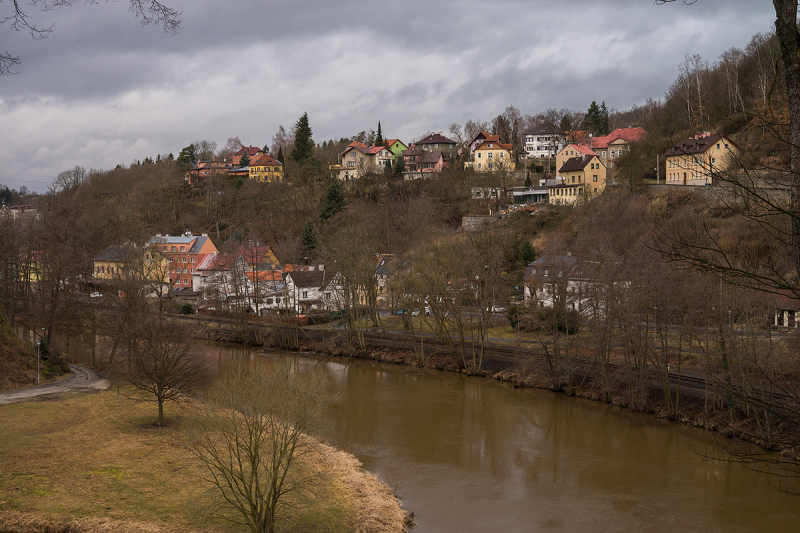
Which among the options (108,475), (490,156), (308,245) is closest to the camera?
(108,475)

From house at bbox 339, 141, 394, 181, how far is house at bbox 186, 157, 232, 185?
658 inches

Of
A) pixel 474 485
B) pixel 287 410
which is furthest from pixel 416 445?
pixel 287 410

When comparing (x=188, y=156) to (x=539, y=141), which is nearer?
(x=539, y=141)

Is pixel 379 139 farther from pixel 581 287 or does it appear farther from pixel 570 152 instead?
pixel 581 287

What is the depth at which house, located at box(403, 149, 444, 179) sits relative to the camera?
74.4 meters

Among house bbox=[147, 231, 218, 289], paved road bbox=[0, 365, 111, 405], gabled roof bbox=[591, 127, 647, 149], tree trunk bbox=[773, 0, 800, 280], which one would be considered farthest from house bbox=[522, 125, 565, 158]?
tree trunk bbox=[773, 0, 800, 280]

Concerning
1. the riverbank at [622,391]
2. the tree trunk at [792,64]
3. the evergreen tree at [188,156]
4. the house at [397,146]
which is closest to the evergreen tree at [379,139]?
the house at [397,146]

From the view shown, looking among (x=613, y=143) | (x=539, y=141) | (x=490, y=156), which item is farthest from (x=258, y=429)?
(x=539, y=141)

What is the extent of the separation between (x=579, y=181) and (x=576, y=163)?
6.07 feet

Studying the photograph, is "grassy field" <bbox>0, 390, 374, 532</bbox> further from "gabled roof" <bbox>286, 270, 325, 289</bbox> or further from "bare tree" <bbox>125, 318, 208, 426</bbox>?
"gabled roof" <bbox>286, 270, 325, 289</bbox>

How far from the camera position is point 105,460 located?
16.4 metres

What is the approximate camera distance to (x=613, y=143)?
6731 centimetres

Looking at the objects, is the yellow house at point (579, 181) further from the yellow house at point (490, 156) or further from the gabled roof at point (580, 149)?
the yellow house at point (490, 156)

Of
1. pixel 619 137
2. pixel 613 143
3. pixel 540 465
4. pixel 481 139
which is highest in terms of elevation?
pixel 481 139
